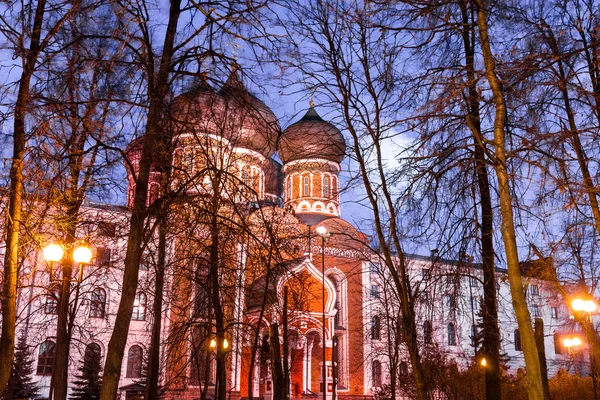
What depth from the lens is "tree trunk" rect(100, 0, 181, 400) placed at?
20.6 ft

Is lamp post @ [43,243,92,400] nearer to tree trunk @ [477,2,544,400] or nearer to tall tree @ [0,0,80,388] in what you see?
tall tree @ [0,0,80,388]

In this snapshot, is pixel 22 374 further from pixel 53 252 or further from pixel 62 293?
pixel 53 252

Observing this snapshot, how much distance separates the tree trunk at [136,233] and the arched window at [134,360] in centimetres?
2929

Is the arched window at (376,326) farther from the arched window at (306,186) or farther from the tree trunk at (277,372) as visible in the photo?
Answer: the tree trunk at (277,372)

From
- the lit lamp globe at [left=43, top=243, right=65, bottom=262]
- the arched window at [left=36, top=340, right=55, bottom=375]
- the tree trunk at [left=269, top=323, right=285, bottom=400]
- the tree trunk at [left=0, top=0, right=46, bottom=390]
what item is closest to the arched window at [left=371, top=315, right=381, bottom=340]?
the tree trunk at [left=269, top=323, right=285, bottom=400]

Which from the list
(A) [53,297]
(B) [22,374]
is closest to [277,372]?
(A) [53,297]

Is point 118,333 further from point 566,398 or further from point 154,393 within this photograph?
point 566,398

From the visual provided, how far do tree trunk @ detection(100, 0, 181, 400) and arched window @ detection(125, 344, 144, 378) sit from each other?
96.1 feet

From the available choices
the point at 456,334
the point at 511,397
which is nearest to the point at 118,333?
the point at 511,397

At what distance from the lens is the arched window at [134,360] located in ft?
111

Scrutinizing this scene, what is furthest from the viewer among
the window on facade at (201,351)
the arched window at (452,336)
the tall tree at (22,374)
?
the arched window at (452,336)

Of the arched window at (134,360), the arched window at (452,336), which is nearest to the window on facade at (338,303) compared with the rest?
the arched window at (134,360)

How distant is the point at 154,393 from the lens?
13719 mm

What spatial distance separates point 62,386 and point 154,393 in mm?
1988
